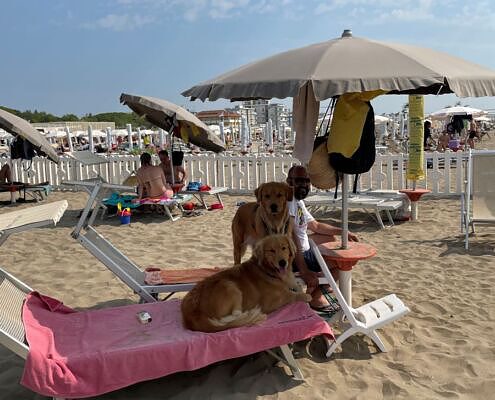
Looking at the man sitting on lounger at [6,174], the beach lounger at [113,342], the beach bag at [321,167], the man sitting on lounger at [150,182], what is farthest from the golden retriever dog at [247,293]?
the man sitting on lounger at [6,174]

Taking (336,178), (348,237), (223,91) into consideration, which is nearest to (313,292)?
(348,237)

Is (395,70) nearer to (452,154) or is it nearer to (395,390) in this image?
(395,390)

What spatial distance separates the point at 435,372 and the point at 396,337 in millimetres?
561

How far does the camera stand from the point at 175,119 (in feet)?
31.5

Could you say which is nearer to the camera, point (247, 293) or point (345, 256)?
point (247, 293)

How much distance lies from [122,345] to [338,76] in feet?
6.94

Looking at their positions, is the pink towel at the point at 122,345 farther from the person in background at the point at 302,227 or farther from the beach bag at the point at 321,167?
the beach bag at the point at 321,167

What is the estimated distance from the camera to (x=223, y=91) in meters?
3.41

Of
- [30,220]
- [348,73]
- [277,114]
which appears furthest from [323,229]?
[277,114]

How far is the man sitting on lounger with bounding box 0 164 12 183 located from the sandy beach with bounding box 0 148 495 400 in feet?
11.7

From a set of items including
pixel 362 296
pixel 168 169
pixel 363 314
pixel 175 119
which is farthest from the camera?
pixel 168 169

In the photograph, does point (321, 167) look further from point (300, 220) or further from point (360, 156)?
point (300, 220)

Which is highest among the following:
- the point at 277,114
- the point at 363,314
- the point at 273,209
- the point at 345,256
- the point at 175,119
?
the point at 277,114

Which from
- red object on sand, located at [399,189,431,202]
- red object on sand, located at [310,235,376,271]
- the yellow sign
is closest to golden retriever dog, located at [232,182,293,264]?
red object on sand, located at [310,235,376,271]
